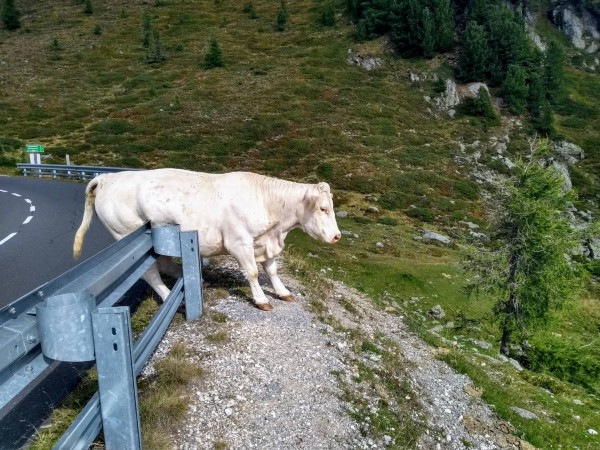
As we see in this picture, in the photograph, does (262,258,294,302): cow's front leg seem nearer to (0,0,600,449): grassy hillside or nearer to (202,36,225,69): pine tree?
(0,0,600,449): grassy hillside

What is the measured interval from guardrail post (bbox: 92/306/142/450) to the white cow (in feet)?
11.2

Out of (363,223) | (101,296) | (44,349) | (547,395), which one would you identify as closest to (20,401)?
(101,296)

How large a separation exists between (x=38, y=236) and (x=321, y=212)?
406 inches

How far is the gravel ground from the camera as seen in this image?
5176 mm

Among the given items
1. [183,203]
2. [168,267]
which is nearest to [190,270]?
[183,203]

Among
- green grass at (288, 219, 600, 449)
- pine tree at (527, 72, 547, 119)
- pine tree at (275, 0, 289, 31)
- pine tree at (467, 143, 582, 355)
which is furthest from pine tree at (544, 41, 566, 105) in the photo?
pine tree at (467, 143, 582, 355)

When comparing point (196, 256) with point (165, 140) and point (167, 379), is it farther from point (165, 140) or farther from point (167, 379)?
point (165, 140)

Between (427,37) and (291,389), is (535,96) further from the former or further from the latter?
(291,389)

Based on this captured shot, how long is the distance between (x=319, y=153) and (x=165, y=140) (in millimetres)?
13741

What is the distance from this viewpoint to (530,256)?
1792 cm

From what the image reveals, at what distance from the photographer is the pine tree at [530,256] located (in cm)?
1784

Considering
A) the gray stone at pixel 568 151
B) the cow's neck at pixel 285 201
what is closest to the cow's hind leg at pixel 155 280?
the cow's neck at pixel 285 201

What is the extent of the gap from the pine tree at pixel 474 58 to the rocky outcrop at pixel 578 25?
43.2m

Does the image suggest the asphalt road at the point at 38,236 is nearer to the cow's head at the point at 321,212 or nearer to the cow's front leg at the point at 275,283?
the cow's front leg at the point at 275,283
